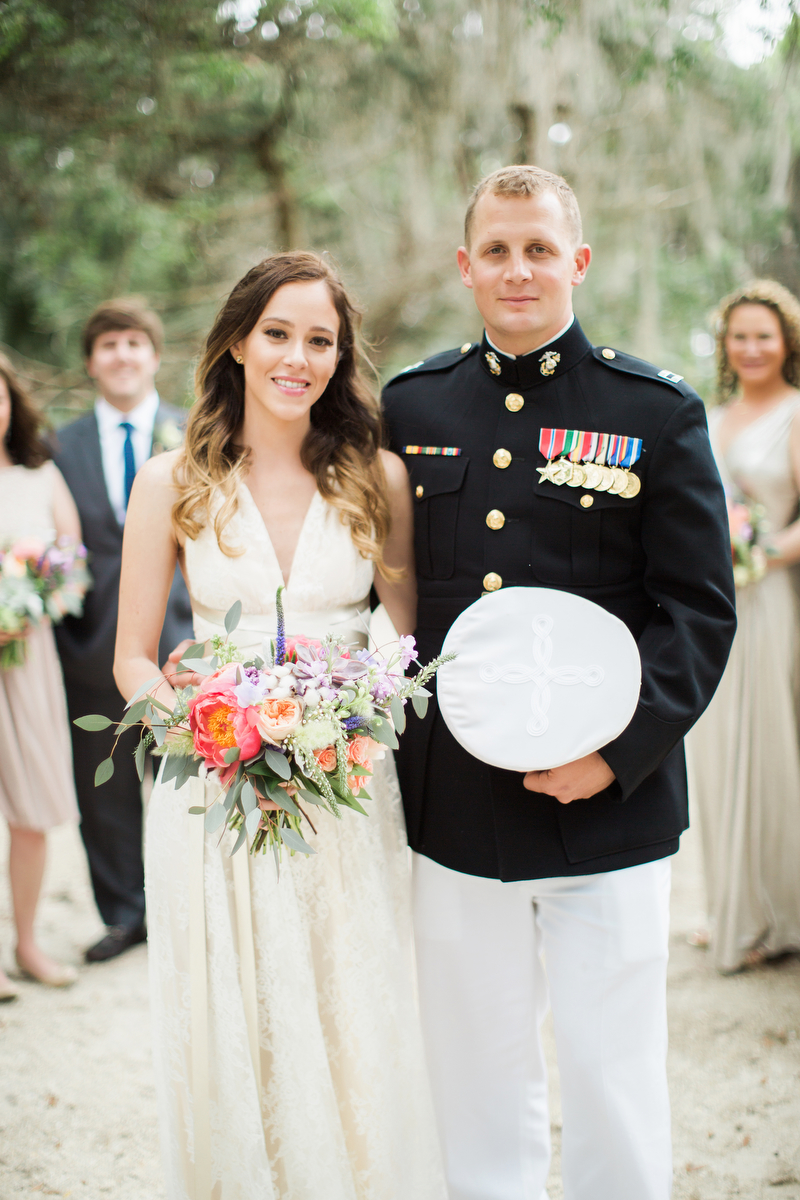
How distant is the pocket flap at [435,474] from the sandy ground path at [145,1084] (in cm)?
191

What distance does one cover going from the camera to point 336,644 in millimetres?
1870

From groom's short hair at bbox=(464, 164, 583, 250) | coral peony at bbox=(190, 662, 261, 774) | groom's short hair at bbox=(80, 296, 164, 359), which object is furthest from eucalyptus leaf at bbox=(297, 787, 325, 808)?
groom's short hair at bbox=(80, 296, 164, 359)

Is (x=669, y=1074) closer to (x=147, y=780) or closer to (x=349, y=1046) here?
(x=349, y=1046)

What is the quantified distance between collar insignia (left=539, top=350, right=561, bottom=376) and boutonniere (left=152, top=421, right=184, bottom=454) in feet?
7.29

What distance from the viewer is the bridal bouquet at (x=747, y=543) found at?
3.53m

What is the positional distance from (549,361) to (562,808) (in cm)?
100

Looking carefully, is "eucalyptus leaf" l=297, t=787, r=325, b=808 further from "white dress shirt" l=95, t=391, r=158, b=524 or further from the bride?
"white dress shirt" l=95, t=391, r=158, b=524

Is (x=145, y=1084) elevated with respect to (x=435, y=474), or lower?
lower

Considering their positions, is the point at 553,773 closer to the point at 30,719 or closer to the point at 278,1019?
the point at 278,1019

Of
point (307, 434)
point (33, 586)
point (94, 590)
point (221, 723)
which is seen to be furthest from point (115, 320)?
point (221, 723)

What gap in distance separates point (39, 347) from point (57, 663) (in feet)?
16.6

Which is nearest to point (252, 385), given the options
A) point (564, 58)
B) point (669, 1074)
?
Result: point (669, 1074)

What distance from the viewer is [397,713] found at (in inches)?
70.7

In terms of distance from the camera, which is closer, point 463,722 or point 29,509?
point 463,722
